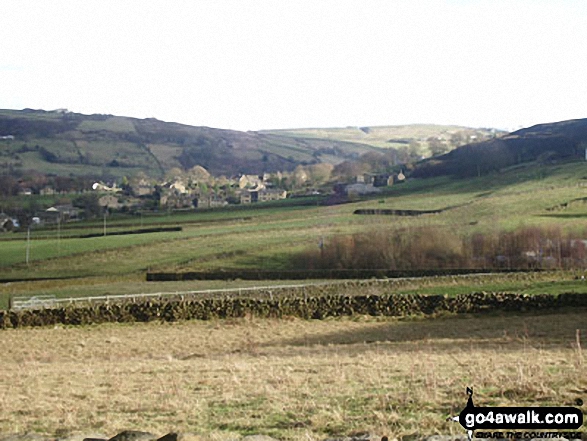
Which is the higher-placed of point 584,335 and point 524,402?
point 524,402

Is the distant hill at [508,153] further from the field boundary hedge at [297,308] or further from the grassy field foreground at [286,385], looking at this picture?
the grassy field foreground at [286,385]

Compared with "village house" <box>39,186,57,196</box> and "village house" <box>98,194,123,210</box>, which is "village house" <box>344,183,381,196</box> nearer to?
"village house" <box>98,194,123,210</box>

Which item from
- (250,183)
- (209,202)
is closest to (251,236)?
(209,202)

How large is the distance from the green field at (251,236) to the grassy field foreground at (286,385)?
1968cm

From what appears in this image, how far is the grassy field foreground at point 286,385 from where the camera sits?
1158 centimetres

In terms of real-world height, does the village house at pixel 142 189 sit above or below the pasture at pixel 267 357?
above

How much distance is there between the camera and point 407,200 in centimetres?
10938

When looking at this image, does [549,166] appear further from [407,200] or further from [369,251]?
[369,251]

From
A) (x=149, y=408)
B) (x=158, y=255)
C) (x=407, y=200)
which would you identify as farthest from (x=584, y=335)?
(x=407, y=200)

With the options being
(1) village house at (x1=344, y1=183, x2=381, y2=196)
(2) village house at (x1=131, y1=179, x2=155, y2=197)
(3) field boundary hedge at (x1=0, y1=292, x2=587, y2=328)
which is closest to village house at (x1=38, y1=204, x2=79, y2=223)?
(2) village house at (x1=131, y1=179, x2=155, y2=197)

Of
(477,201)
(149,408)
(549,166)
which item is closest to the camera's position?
(149,408)

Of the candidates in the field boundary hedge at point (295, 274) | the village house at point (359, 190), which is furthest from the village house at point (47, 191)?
the field boundary hedge at point (295, 274)

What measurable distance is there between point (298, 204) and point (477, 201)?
98.5 ft

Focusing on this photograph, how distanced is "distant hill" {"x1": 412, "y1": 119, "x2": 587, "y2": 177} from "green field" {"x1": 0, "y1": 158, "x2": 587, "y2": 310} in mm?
31926
